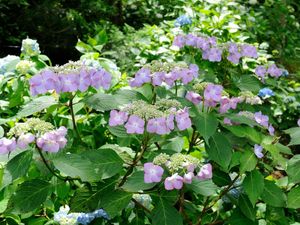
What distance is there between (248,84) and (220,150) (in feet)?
1.72

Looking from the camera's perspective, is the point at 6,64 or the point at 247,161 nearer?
the point at 247,161

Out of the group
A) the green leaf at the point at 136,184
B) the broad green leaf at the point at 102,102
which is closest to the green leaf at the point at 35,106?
the broad green leaf at the point at 102,102

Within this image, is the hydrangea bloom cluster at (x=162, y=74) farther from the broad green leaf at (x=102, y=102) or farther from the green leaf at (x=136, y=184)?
the green leaf at (x=136, y=184)

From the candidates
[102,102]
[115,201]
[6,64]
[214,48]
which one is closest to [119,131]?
[102,102]

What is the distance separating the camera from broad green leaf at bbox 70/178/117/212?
1279mm

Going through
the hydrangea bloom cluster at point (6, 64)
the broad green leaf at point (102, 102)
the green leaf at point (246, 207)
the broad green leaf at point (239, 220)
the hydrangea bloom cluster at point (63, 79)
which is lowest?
the broad green leaf at point (239, 220)

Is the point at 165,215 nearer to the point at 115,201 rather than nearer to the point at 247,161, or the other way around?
the point at 115,201

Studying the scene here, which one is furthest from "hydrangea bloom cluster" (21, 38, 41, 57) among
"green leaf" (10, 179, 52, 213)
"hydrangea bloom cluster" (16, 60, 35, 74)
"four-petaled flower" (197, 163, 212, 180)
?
"four-petaled flower" (197, 163, 212, 180)

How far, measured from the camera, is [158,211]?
124cm

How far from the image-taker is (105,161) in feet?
4.14

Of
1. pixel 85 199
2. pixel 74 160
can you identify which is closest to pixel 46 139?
pixel 74 160

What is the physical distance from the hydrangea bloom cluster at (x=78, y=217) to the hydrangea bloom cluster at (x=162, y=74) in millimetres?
379

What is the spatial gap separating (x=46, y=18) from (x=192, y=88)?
3.80 m

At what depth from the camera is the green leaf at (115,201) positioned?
1216 mm
